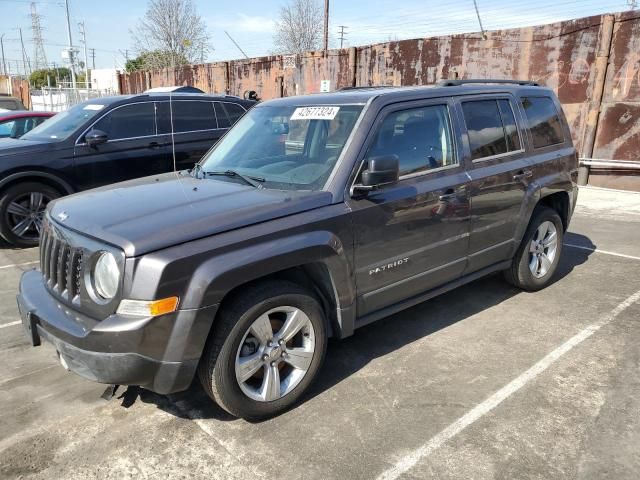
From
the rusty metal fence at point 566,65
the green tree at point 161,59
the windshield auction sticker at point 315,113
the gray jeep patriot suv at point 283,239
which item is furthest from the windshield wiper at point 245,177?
the green tree at point 161,59

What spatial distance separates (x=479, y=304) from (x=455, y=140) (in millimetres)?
1630

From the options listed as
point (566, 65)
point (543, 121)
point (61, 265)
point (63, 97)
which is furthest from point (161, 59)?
point (61, 265)

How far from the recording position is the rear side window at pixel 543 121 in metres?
4.76

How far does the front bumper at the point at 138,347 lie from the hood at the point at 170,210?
0.37 meters

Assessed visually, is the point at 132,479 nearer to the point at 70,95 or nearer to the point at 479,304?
the point at 479,304

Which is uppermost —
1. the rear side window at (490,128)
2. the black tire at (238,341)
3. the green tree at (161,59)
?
the green tree at (161,59)

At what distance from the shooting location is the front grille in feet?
9.22

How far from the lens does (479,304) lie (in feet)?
15.6

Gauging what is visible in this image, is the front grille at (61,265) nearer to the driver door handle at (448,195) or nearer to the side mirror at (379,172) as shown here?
the side mirror at (379,172)

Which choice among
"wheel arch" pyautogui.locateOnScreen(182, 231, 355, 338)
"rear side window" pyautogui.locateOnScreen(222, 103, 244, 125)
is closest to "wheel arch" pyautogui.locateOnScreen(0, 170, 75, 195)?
"rear side window" pyautogui.locateOnScreen(222, 103, 244, 125)

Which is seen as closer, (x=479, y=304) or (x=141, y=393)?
(x=141, y=393)

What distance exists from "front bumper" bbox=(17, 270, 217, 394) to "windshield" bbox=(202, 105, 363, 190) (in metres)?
1.15

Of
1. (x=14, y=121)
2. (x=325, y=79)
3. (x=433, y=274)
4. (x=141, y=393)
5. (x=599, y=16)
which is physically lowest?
(x=141, y=393)

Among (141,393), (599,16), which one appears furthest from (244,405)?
(599,16)
